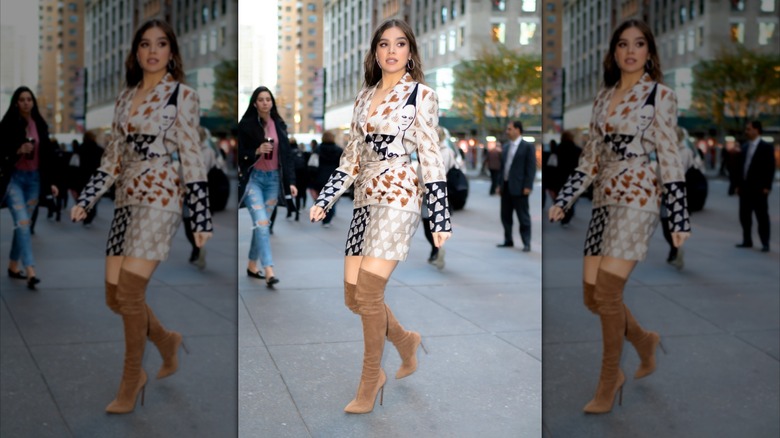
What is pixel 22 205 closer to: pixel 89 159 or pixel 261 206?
pixel 89 159

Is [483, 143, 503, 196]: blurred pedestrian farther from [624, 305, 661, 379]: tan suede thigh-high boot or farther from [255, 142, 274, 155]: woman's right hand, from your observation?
[255, 142, 274, 155]: woman's right hand

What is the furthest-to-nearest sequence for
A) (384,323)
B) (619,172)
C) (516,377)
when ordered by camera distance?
(516,377) → (384,323) → (619,172)

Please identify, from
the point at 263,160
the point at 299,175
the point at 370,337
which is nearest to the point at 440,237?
the point at 370,337

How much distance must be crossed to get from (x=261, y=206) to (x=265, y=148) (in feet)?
0.80

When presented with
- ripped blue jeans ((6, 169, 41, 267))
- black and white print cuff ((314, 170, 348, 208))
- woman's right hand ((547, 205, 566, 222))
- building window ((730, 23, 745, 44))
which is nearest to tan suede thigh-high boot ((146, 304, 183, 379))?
ripped blue jeans ((6, 169, 41, 267))

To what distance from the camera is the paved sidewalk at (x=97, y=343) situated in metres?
3.67

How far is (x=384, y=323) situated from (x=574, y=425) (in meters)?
0.94

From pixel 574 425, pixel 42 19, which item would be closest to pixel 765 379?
pixel 574 425

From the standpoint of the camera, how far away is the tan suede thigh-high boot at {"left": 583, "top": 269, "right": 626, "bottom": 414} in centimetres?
367

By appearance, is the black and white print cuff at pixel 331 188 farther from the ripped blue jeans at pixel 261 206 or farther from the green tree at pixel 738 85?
the green tree at pixel 738 85

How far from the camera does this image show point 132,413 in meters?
3.73

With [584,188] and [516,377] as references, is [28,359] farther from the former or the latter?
[584,188]

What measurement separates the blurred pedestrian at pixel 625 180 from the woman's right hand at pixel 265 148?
3.91ft

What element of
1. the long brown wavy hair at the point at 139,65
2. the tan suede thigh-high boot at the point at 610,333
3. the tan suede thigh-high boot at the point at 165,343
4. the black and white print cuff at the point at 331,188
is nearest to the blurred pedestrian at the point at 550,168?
Result: the tan suede thigh-high boot at the point at 610,333
